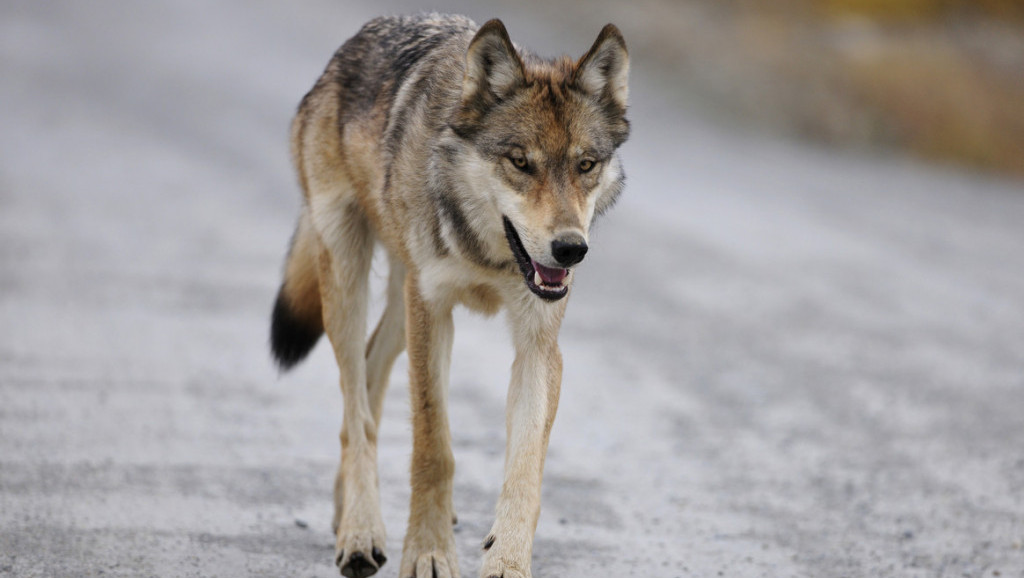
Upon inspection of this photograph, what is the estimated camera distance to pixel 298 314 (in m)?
6.16

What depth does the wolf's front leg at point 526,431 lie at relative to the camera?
433 centimetres

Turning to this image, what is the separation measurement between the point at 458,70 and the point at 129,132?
9842 millimetres

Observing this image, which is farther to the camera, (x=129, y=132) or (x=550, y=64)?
(x=129, y=132)

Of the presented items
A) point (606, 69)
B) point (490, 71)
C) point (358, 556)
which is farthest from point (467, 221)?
point (358, 556)

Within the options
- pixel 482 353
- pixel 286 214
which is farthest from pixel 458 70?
pixel 286 214

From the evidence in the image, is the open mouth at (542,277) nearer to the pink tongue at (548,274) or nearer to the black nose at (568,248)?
the pink tongue at (548,274)

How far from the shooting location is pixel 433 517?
4738mm

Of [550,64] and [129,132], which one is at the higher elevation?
[550,64]

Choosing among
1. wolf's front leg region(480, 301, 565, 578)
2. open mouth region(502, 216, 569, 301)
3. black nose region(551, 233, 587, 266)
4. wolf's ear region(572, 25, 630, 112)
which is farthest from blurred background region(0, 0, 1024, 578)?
wolf's ear region(572, 25, 630, 112)

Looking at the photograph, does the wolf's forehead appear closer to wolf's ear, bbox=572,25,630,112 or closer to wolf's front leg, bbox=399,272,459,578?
wolf's ear, bbox=572,25,630,112

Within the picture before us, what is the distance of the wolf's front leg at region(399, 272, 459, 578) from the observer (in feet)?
15.4

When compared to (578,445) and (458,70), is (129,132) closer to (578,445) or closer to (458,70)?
(578,445)

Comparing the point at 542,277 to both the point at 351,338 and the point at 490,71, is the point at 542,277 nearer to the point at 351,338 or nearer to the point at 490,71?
the point at 490,71

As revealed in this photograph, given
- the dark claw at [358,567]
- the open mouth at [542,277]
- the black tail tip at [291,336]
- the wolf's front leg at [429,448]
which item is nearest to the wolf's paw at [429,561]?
the wolf's front leg at [429,448]
